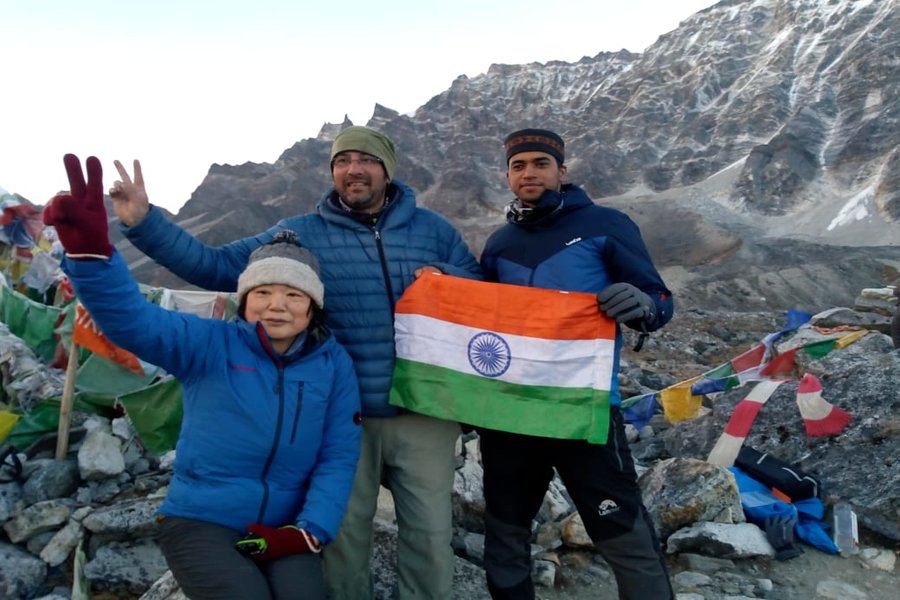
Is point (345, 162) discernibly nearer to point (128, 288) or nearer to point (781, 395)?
point (128, 288)

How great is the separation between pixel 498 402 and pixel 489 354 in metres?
0.30

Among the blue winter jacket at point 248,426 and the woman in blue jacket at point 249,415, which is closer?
the woman in blue jacket at point 249,415

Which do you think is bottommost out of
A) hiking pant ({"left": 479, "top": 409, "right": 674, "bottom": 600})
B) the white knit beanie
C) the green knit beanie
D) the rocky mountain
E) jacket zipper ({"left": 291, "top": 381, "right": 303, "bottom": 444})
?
hiking pant ({"left": 479, "top": 409, "right": 674, "bottom": 600})

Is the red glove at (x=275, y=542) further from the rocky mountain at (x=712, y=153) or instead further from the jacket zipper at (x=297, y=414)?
the rocky mountain at (x=712, y=153)

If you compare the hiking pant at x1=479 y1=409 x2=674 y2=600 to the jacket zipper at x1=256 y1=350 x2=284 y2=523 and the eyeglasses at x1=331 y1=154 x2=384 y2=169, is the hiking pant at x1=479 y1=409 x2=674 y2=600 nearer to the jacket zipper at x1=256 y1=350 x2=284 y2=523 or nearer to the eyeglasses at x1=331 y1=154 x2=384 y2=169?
the jacket zipper at x1=256 y1=350 x2=284 y2=523

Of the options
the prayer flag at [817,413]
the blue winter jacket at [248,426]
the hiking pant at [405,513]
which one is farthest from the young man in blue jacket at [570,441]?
the prayer flag at [817,413]

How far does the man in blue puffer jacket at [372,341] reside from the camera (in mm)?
3406

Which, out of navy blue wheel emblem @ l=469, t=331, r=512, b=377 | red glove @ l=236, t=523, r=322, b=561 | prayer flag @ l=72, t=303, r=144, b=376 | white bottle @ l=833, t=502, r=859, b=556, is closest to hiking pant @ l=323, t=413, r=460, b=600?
navy blue wheel emblem @ l=469, t=331, r=512, b=377

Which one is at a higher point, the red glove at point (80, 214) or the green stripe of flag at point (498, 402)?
the red glove at point (80, 214)

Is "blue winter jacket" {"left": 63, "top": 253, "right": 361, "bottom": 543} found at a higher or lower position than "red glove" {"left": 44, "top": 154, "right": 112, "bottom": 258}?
lower

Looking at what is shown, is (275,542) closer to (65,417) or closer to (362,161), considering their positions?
(362,161)

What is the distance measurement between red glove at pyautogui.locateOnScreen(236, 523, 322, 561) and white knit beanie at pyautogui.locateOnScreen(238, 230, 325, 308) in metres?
1.15

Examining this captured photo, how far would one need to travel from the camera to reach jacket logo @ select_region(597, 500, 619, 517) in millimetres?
3223

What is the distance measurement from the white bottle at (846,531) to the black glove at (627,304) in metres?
3.34
